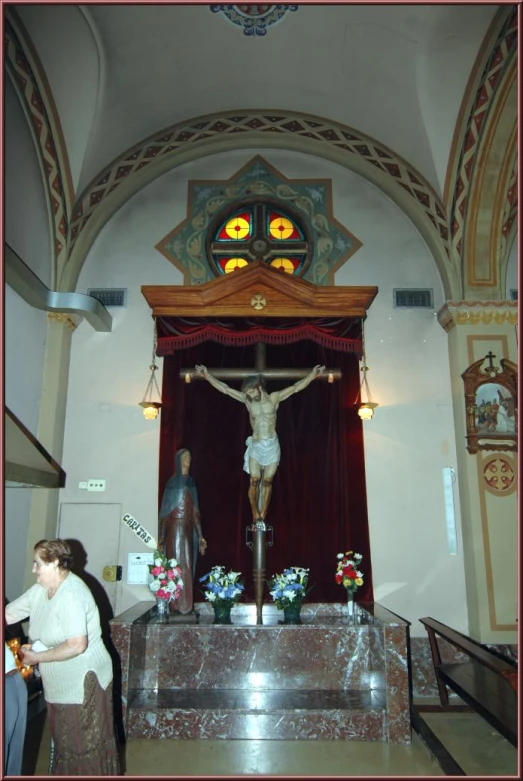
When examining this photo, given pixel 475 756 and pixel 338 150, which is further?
pixel 338 150

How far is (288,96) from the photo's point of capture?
598 cm

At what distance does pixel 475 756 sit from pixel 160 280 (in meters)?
5.22

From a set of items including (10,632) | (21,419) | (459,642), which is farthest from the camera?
(21,419)

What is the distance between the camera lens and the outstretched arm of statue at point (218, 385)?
5.38 meters

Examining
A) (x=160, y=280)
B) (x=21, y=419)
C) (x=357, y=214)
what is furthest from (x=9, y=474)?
(x=357, y=214)

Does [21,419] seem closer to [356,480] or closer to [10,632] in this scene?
[10,632]

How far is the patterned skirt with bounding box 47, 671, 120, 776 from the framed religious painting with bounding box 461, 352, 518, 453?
4.17 m

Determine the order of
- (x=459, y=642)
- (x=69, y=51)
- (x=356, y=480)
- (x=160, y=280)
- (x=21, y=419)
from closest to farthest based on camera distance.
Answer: (x=459, y=642) → (x=69, y=51) → (x=21, y=419) → (x=356, y=480) → (x=160, y=280)

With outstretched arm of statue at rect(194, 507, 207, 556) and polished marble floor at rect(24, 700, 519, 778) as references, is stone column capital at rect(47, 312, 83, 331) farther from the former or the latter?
polished marble floor at rect(24, 700, 519, 778)

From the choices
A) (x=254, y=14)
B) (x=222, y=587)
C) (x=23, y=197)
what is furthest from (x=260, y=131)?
(x=222, y=587)

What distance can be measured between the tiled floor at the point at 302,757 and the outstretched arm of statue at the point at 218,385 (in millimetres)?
2828

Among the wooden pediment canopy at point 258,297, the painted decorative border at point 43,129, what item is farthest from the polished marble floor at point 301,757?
A: the painted decorative border at point 43,129

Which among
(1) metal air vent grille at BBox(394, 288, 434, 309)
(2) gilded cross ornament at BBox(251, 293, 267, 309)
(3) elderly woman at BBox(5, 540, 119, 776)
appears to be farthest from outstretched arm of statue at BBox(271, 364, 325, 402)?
(3) elderly woman at BBox(5, 540, 119, 776)

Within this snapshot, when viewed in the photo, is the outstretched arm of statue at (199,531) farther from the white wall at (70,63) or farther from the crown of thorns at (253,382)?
the white wall at (70,63)
